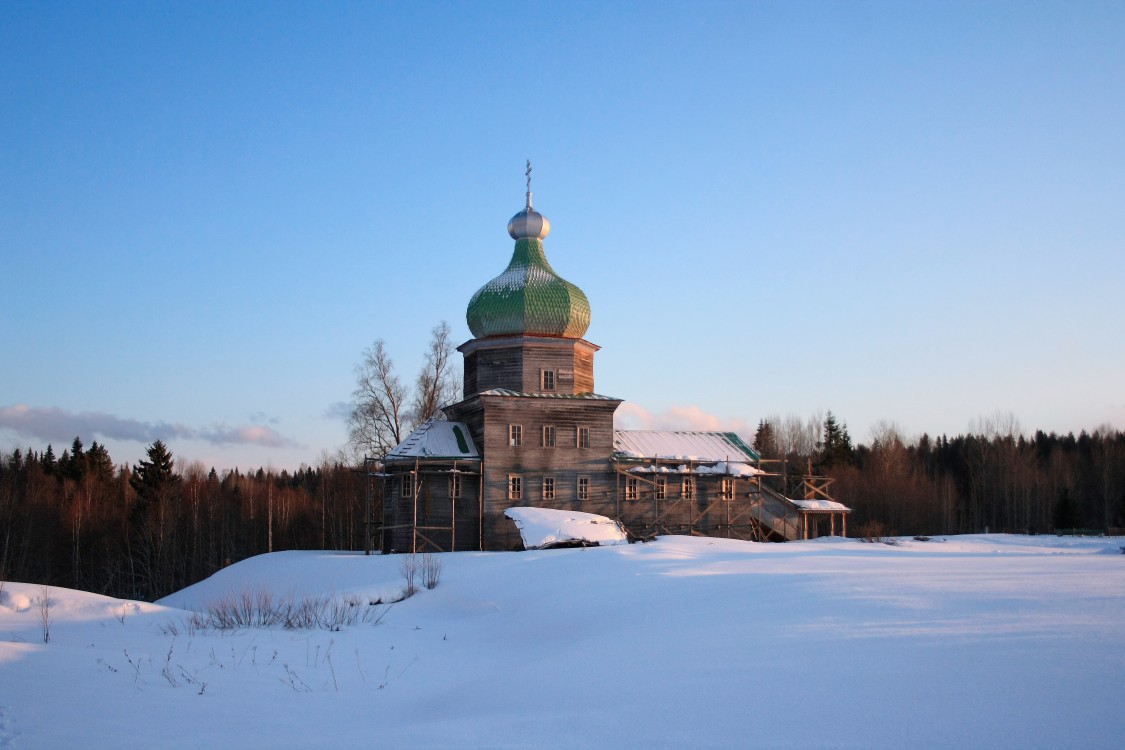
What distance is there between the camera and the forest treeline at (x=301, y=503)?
47.0 metres

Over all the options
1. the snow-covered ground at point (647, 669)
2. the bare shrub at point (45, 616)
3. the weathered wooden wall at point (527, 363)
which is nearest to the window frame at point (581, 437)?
the weathered wooden wall at point (527, 363)

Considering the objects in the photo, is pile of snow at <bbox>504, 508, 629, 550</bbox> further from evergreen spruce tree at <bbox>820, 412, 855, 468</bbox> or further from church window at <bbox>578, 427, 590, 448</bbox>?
evergreen spruce tree at <bbox>820, 412, 855, 468</bbox>

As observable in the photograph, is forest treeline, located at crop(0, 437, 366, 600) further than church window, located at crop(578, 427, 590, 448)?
Yes

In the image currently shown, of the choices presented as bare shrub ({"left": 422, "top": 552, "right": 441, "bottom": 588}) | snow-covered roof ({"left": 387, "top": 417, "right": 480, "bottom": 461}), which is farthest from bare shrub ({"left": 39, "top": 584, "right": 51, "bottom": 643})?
snow-covered roof ({"left": 387, "top": 417, "right": 480, "bottom": 461})

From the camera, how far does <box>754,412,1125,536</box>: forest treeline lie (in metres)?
58.1

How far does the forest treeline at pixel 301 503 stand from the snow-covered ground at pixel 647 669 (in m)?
27.5

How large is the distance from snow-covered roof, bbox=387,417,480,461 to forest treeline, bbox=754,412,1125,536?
84.8 feet

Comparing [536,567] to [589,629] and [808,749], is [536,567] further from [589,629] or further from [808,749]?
[808,749]

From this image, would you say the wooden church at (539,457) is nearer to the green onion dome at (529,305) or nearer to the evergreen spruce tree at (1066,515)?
the green onion dome at (529,305)

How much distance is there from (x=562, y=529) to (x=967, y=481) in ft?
166

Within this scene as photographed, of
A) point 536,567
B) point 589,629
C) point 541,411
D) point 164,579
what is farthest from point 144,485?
point 589,629

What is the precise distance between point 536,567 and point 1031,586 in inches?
461

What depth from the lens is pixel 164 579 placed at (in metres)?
45.9

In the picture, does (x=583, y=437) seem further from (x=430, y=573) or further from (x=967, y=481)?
(x=967, y=481)
